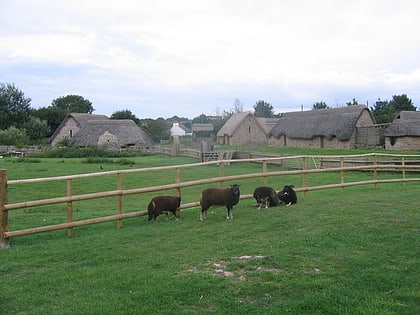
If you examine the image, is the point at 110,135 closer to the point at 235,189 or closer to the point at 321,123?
the point at 321,123

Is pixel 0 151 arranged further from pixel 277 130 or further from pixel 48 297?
pixel 48 297

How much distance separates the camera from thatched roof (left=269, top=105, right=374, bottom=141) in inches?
2082

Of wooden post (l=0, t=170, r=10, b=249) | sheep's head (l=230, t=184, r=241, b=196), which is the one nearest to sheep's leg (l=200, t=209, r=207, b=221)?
sheep's head (l=230, t=184, r=241, b=196)

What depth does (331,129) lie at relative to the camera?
54500 millimetres

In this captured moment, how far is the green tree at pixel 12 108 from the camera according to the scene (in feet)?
262

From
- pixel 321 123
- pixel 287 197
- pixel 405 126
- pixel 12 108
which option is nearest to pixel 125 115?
pixel 12 108

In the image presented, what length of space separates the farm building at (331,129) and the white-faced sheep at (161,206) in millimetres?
43765

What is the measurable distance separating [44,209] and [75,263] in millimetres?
8438

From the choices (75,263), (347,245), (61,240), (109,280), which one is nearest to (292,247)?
(347,245)

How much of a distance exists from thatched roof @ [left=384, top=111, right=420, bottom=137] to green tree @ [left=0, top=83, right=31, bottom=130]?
5964cm

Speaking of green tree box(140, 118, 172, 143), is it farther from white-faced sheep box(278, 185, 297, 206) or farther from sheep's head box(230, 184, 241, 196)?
sheep's head box(230, 184, 241, 196)

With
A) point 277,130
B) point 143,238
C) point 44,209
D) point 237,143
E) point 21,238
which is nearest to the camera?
point 143,238

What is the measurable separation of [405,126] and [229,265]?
43736mm

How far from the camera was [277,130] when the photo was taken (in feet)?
222
